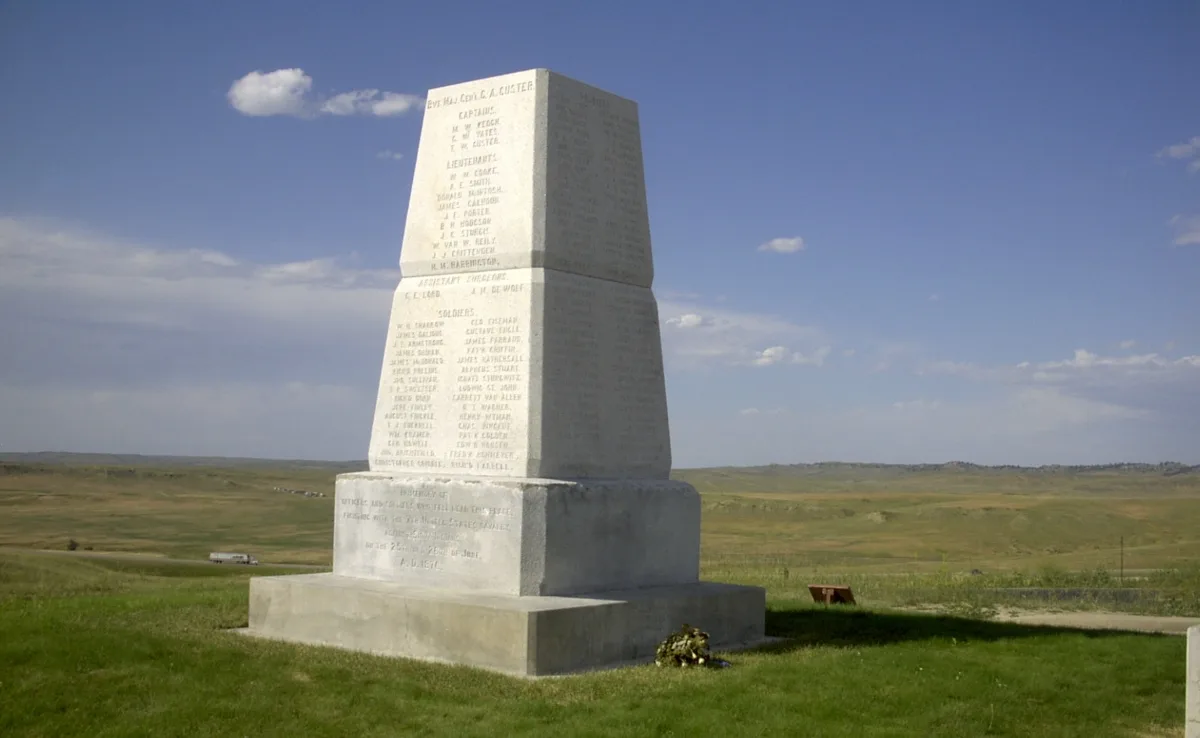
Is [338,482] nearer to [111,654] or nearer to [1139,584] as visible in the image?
[111,654]

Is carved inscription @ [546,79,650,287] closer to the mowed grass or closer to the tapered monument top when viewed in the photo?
the tapered monument top

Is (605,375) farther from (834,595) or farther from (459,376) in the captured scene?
(834,595)

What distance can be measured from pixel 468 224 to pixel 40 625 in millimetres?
5626

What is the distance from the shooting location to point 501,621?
427 inches

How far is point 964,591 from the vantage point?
20.6 m

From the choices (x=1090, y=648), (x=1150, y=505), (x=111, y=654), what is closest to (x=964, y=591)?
(x=1090, y=648)

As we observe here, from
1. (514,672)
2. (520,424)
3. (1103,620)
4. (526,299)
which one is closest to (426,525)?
(520,424)

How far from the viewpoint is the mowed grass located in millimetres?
8945

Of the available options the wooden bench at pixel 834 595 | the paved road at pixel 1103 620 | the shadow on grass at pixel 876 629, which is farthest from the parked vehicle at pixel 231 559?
the paved road at pixel 1103 620

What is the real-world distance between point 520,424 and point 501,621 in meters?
2.08

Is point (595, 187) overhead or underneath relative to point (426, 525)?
overhead

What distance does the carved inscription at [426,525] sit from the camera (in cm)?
1195

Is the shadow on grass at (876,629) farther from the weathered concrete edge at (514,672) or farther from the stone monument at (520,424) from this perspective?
the stone monument at (520,424)

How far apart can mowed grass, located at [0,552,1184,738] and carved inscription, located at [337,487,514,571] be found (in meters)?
1.42
